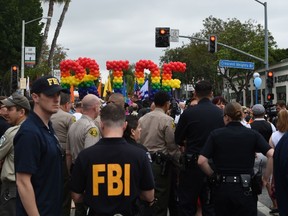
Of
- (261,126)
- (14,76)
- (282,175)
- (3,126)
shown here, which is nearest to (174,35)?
(14,76)

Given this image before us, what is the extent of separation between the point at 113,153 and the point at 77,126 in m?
2.74

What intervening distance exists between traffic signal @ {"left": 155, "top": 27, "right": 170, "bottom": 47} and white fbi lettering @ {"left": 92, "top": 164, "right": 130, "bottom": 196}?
21.9 m

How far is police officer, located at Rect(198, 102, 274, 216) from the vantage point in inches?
221

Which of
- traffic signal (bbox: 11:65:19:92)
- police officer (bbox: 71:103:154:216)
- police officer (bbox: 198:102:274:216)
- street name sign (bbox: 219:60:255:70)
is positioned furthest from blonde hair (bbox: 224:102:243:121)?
traffic signal (bbox: 11:65:19:92)

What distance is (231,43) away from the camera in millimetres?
54656

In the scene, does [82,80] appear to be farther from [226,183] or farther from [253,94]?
[253,94]

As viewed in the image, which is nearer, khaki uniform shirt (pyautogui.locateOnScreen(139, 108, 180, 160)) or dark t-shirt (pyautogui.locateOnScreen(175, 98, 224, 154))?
dark t-shirt (pyautogui.locateOnScreen(175, 98, 224, 154))

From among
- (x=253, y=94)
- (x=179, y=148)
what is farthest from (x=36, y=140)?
(x=253, y=94)

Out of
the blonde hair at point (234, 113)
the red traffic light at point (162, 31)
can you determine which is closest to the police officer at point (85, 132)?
the blonde hair at point (234, 113)

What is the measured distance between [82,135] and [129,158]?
2.65m

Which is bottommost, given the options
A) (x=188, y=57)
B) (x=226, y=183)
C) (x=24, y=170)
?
(x=226, y=183)

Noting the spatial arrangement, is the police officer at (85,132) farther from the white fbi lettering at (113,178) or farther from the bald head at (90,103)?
the white fbi lettering at (113,178)

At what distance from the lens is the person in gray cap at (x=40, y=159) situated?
3.52 metres

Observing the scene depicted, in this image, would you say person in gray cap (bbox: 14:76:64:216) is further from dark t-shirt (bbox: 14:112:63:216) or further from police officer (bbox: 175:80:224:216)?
police officer (bbox: 175:80:224:216)
